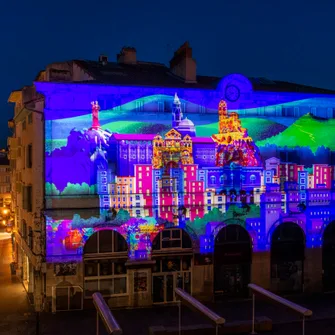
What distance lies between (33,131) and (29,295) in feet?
35.4

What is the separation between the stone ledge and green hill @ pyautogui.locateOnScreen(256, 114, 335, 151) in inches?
468

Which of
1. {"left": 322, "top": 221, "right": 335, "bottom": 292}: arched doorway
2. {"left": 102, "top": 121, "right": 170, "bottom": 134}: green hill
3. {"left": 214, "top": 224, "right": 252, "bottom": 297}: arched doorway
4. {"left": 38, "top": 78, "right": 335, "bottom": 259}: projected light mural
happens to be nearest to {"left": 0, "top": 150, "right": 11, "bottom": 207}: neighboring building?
{"left": 38, "top": 78, "right": 335, "bottom": 259}: projected light mural

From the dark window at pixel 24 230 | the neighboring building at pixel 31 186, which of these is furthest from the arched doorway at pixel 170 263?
the dark window at pixel 24 230

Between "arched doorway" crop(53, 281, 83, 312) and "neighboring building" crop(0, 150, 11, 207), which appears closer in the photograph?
"arched doorway" crop(53, 281, 83, 312)

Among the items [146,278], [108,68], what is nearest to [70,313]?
[146,278]

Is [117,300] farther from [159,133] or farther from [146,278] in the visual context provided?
[159,133]

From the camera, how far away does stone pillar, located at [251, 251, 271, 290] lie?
28953 millimetres

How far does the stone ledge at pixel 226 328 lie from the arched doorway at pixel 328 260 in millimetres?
8849

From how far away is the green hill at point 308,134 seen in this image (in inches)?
1182

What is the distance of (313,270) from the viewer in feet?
98.9

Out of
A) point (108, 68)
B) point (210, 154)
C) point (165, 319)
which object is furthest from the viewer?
point (108, 68)

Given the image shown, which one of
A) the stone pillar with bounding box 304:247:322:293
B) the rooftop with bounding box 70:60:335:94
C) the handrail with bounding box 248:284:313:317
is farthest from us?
the stone pillar with bounding box 304:247:322:293

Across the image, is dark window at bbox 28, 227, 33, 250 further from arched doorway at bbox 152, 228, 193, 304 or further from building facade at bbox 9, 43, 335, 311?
arched doorway at bbox 152, 228, 193, 304

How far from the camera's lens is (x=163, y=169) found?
2786 centimetres
